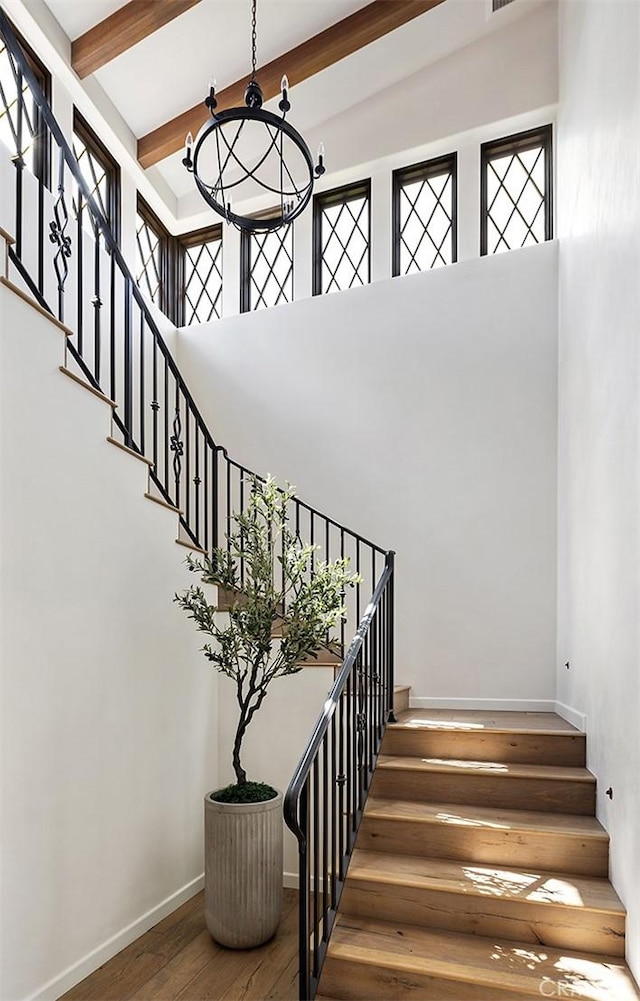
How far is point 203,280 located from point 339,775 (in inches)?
179

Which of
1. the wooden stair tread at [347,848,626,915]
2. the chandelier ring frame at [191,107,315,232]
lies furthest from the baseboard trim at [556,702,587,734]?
the chandelier ring frame at [191,107,315,232]

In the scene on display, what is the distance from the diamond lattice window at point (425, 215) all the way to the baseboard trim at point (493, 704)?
301 centimetres

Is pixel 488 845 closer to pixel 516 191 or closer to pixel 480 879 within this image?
pixel 480 879

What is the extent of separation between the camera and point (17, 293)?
2744 mm

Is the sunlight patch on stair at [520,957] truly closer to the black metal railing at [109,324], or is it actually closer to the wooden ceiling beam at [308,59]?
the black metal railing at [109,324]

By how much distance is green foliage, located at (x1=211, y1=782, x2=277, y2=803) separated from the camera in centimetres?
341

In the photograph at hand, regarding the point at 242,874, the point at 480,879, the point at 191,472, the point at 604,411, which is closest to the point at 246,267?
the point at 191,472

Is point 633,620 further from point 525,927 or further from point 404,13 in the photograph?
point 404,13

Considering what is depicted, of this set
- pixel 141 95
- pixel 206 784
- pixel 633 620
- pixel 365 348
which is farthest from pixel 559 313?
pixel 206 784

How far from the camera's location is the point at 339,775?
9.84 ft

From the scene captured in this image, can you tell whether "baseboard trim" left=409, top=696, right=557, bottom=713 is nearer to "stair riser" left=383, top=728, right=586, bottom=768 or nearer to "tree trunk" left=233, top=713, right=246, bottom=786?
"stair riser" left=383, top=728, right=586, bottom=768

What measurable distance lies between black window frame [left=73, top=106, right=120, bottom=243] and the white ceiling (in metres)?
0.28

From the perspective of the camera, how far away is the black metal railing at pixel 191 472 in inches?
109

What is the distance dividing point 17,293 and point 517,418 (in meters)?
3.15
